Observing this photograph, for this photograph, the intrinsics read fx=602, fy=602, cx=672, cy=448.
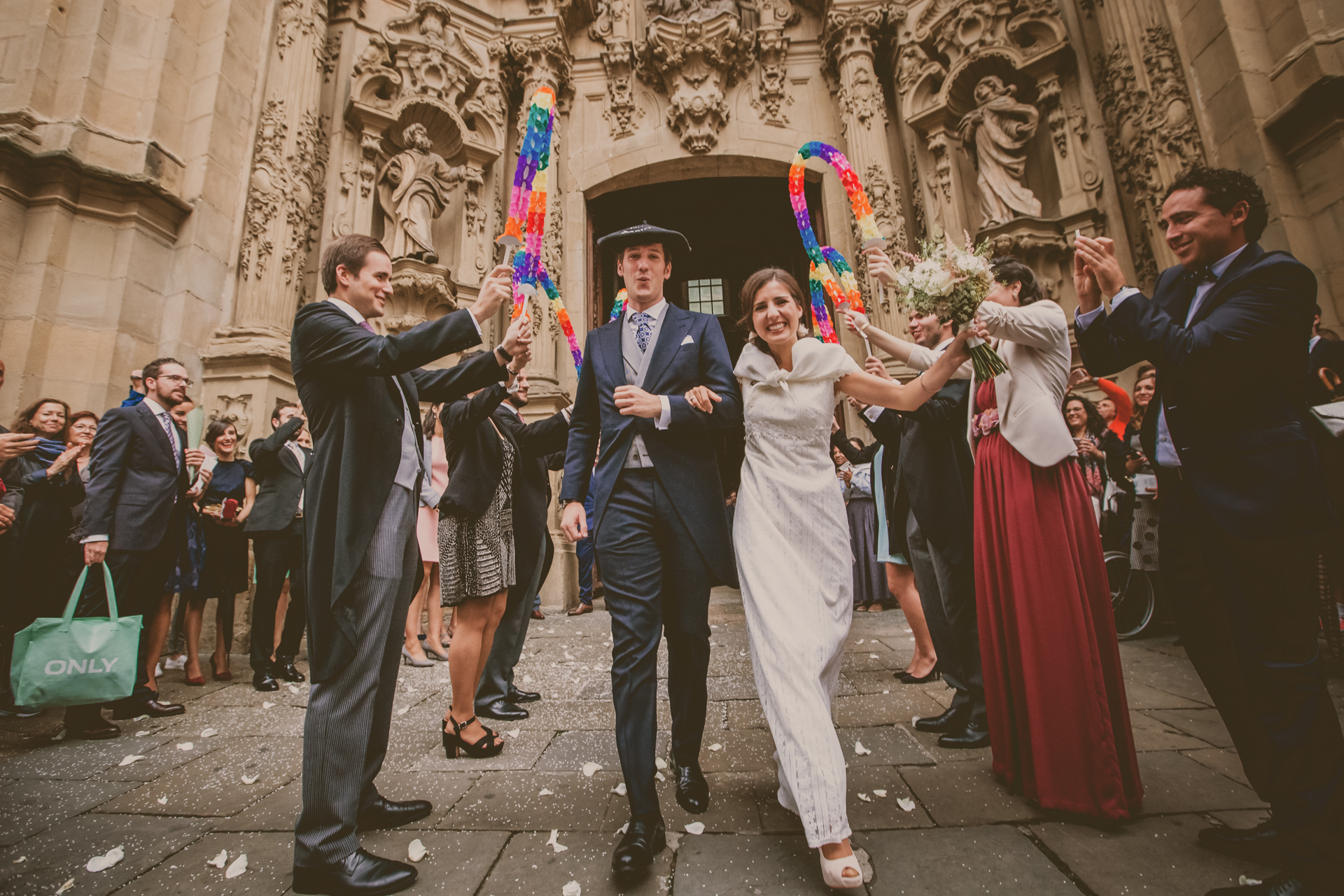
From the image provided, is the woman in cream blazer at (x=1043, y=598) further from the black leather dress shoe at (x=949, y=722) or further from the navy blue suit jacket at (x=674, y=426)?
the navy blue suit jacket at (x=674, y=426)

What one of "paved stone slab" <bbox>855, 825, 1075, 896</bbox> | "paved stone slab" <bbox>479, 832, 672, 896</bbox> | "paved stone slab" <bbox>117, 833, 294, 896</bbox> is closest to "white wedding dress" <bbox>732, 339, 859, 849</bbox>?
"paved stone slab" <bbox>855, 825, 1075, 896</bbox>

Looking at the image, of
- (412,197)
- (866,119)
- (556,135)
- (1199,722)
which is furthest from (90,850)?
(866,119)

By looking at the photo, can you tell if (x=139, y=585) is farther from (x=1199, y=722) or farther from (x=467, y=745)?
→ (x=1199, y=722)

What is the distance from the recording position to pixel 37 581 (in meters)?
3.86

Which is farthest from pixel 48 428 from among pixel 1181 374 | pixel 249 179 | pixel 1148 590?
pixel 1148 590

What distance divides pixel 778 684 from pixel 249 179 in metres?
8.26

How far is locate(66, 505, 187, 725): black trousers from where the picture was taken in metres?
3.47

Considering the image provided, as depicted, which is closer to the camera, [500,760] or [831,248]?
[500,760]

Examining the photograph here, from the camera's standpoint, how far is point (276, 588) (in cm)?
443

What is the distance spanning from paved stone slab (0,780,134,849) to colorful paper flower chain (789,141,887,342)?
3.51 metres

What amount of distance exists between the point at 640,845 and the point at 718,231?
1479 centimetres

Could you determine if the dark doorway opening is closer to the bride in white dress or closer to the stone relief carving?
the stone relief carving

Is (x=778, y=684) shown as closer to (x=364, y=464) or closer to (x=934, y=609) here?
(x=364, y=464)

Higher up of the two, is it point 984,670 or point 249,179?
point 249,179
